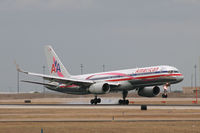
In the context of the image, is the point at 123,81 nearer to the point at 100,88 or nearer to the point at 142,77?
the point at 142,77

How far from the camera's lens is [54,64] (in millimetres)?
82750

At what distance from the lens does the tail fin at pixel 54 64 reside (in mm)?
82250

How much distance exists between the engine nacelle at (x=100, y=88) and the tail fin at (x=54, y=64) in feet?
43.6

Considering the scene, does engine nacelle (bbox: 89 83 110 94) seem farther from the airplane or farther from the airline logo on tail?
the airline logo on tail

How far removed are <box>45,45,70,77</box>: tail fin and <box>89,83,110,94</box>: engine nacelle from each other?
13.3 m

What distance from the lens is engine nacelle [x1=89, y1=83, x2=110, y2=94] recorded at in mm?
68812

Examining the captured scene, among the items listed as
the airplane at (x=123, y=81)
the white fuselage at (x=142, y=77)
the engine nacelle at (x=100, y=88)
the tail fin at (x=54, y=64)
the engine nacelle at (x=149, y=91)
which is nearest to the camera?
the white fuselage at (x=142, y=77)

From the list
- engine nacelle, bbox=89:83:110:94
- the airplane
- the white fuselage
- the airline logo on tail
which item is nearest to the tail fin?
the airline logo on tail

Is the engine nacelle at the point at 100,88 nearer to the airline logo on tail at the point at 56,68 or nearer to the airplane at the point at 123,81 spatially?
the airplane at the point at 123,81

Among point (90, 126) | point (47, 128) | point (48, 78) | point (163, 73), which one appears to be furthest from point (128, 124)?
point (48, 78)

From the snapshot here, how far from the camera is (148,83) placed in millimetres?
67688

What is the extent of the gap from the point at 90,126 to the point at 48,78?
42.5m

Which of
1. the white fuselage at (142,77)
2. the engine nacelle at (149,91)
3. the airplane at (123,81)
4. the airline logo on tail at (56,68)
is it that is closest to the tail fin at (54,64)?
the airline logo on tail at (56,68)

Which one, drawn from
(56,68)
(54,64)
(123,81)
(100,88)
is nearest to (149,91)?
(123,81)
